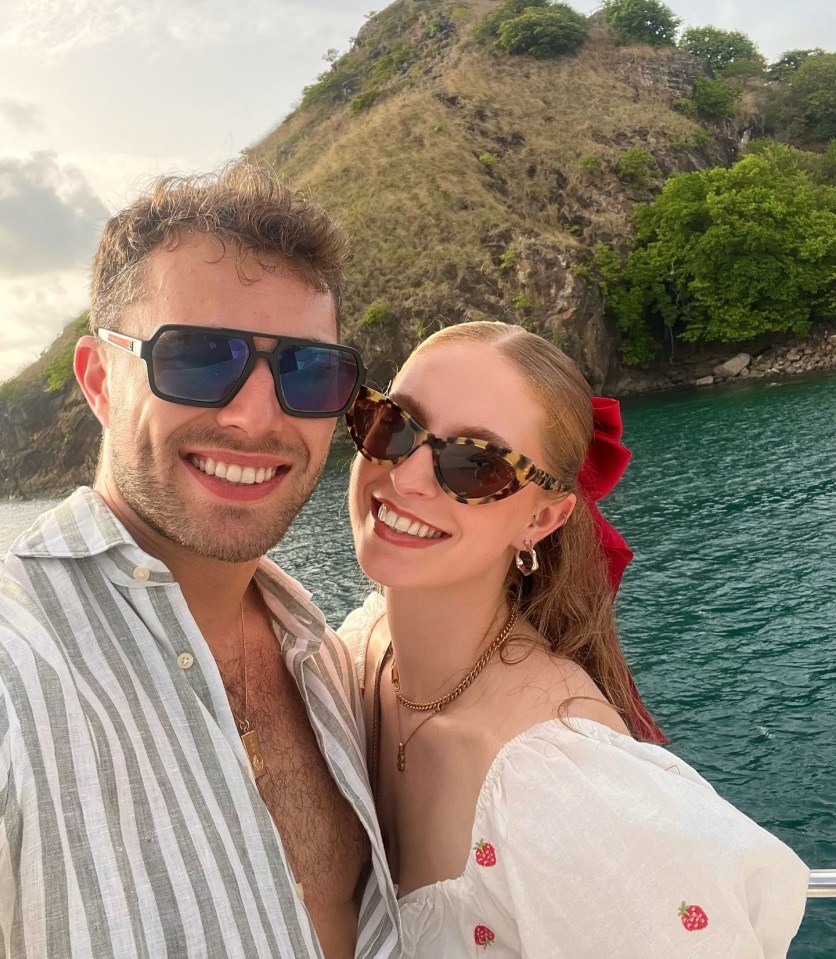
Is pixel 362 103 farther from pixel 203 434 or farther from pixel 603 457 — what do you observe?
pixel 203 434

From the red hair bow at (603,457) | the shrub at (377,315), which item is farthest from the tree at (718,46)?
the red hair bow at (603,457)

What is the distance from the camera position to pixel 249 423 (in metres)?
1.95

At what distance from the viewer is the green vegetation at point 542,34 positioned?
53781 mm

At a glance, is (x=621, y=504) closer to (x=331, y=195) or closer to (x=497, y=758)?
(x=497, y=758)

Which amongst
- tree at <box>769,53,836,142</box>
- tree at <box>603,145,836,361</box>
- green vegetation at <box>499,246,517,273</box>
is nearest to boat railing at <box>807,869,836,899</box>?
green vegetation at <box>499,246,517,273</box>

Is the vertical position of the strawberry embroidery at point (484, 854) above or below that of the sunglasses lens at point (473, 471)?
below

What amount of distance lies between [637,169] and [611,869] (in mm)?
47695

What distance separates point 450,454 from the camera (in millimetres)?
2352

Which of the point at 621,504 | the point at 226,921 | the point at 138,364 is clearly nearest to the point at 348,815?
the point at 226,921

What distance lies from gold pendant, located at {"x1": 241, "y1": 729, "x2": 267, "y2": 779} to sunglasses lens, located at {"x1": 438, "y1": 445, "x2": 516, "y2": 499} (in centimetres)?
96

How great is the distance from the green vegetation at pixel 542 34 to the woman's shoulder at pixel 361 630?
6038 cm

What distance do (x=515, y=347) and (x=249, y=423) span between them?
3.27ft

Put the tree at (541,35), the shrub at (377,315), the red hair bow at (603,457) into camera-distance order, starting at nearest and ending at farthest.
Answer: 1. the red hair bow at (603,457)
2. the shrub at (377,315)
3. the tree at (541,35)

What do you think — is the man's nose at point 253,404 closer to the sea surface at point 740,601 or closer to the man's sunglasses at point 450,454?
the man's sunglasses at point 450,454
